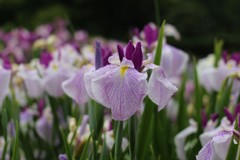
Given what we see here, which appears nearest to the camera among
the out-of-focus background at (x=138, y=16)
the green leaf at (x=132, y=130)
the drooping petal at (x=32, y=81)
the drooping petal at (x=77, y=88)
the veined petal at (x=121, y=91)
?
the veined petal at (x=121, y=91)

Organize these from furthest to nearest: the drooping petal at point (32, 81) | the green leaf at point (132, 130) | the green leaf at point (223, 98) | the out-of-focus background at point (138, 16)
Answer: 1. the out-of-focus background at point (138, 16)
2. the drooping petal at point (32, 81)
3. the green leaf at point (223, 98)
4. the green leaf at point (132, 130)

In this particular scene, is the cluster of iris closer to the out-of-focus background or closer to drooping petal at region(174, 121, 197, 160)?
drooping petal at region(174, 121, 197, 160)

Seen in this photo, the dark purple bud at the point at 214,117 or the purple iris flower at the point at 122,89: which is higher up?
the purple iris flower at the point at 122,89

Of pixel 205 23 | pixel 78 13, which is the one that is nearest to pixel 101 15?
pixel 78 13

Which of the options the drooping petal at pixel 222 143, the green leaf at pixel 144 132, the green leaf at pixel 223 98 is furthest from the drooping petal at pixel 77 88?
the green leaf at pixel 223 98

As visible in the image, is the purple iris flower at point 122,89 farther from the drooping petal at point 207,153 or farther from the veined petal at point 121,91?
the drooping petal at point 207,153

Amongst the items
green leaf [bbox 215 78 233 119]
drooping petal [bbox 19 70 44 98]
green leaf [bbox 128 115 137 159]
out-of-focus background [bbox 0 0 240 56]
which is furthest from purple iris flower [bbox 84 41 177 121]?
out-of-focus background [bbox 0 0 240 56]

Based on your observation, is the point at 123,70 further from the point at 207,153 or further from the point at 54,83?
the point at 54,83

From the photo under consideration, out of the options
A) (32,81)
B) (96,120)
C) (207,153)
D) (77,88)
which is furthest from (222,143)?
(32,81)
